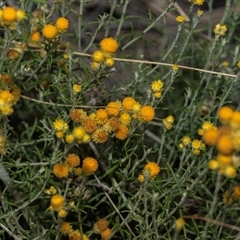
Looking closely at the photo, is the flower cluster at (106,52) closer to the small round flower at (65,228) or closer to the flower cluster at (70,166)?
the flower cluster at (70,166)

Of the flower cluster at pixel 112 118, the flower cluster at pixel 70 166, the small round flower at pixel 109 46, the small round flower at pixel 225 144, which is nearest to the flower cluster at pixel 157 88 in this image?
the flower cluster at pixel 112 118

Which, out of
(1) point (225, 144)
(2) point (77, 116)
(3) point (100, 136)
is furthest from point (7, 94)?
(1) point (225, 144)

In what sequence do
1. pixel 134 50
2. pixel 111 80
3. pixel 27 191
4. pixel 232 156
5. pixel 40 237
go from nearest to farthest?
1. pixel 232 156
2. pixel 40 237
3. pixel 27 191
4. pixel 111 80
5. pixel 134 50

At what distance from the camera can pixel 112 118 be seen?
2098mm

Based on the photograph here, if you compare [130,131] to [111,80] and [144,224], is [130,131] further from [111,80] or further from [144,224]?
[111,80]

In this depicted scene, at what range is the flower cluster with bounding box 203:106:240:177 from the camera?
1484mm

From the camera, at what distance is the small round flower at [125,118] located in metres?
2.12

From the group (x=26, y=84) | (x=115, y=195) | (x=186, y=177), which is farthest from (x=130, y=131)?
(x=26, y=84)

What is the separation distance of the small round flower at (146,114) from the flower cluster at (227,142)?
1.75 feet

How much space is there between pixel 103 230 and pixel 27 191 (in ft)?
1.25

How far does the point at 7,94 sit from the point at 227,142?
0.93 metres

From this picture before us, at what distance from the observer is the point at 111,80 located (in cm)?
358

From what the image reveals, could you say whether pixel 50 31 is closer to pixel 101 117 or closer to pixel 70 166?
pixel 101 117

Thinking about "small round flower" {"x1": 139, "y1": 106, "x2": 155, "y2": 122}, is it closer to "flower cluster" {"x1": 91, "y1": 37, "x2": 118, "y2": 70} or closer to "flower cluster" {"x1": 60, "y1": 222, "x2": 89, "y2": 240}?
"flower cluster" {"x1": 91, "y1": 37, "x2": 118, "y2": 70}
